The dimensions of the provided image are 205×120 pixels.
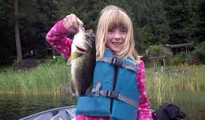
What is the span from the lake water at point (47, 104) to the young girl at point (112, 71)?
8.15 meters

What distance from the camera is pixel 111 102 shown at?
10.9 ft

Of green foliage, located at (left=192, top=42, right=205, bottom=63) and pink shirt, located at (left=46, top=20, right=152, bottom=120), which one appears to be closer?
pink shirt, located at (left=46, top=20, right=152, bottom=120)

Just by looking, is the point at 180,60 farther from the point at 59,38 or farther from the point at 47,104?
the point at 59,38

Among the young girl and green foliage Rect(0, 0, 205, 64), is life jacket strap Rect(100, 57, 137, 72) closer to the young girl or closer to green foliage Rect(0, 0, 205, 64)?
the young girl

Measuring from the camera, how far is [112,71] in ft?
11.0

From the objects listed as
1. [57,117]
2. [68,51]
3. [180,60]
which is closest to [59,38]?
[68,51]

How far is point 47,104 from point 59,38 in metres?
11.4

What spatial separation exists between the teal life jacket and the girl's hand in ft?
1.25

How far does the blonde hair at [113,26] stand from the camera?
3260mm

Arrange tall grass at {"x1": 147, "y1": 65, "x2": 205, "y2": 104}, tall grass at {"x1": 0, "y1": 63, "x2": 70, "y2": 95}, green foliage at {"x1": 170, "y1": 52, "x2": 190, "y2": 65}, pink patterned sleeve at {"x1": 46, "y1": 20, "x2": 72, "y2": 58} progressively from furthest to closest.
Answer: green foliage at {"x1": 170, "y1": 52, "x2": 190, "y2": 65} → tall grass at {"x1": 0, "y1": 63, "x2": 70, "y2": 95} → tall grass at {"x1": 147, "y1": 65, "x2": 205, "y2": 104} → pink patterned sleeve at {"x1": 46, "y1": 20, "x2": 72, "y2": 58}

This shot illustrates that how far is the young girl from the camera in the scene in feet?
10.8

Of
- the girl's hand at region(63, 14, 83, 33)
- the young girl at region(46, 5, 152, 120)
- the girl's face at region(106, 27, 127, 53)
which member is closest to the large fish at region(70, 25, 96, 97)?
the girl's hand at region(63, 14, 83, 33)

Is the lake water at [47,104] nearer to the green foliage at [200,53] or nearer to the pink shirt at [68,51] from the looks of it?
the pink shirt at [68,51]

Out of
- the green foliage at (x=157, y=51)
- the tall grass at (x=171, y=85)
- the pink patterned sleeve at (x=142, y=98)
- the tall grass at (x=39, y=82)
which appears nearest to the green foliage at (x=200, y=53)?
the green foliage at (x=157, y=51)
